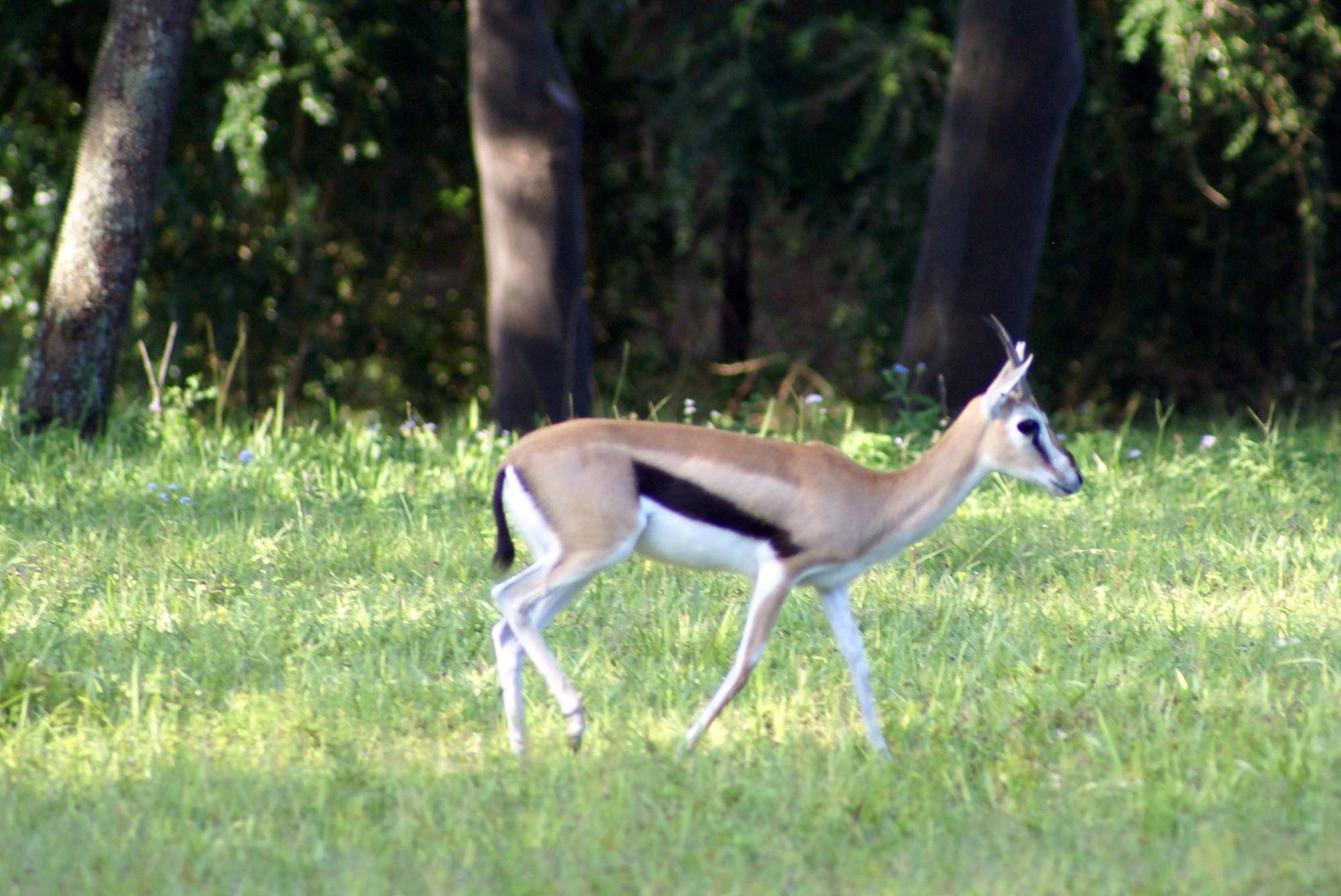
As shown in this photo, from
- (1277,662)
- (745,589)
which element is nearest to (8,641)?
(745,589)

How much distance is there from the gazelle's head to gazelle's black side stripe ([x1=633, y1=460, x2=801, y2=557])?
785 millimetres

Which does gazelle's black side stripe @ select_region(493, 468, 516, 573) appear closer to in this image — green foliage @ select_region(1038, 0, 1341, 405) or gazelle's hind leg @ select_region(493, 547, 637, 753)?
gazelle's hind leg @ select_region(493, 547, 637, 753)

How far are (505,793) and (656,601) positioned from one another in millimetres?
1849

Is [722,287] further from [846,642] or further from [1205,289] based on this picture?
[846,642]

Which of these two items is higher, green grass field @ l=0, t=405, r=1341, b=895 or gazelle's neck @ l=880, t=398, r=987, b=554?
gazelle's neck @ l=880, t=398, r=987, b=554

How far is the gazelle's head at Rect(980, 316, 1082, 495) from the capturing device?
4.58 m

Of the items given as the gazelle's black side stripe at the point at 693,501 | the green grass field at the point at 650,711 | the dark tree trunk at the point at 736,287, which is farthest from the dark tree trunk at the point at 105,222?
the dark tree trunk at the point at 736,287

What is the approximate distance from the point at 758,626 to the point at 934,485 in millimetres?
695

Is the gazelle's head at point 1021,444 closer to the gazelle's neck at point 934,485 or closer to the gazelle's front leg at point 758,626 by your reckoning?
the gazelle's neck at point 934,485

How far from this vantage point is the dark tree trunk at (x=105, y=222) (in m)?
8.44

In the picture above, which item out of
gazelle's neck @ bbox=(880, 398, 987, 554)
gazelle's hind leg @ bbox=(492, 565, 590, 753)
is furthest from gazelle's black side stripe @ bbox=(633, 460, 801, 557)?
gazelle's neck @ bbox=(880, 398, 987, 554)

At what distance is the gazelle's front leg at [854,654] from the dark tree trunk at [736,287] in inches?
392

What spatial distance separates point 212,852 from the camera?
12.0 feet

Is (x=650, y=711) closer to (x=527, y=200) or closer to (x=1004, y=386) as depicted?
(x=1004, y=386)
